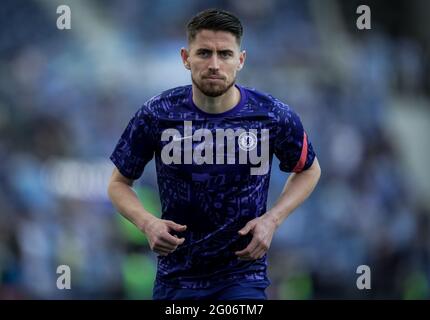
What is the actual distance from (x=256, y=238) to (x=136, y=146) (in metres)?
1.01

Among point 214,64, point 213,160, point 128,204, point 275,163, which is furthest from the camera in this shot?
point 275,163

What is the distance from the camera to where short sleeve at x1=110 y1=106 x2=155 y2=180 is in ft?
18.0

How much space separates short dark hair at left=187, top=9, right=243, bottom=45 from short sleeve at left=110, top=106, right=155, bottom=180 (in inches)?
22.1

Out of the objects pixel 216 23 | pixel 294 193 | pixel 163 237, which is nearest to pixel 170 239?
pixel 163 237

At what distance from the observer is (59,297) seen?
427 inches

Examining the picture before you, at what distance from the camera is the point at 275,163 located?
37.7 feet

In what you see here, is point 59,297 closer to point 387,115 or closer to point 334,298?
point 334,298

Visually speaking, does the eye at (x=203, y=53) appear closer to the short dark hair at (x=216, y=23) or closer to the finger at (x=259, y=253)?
the short dark hair at (x=216, y=23)

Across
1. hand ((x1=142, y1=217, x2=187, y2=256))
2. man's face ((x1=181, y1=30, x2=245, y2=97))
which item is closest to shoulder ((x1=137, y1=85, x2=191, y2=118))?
man's face ((x1=181, y1=30, x2=245, y2=97))

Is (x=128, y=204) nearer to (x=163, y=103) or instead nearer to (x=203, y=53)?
(x=163, y=103)

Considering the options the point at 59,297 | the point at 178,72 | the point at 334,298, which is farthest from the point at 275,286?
the point at 178,72

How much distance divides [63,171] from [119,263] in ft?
5.00

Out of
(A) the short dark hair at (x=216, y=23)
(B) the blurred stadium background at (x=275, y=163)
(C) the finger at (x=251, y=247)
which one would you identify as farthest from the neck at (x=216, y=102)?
(B) the blurred stadium background at (x=275, y=163)

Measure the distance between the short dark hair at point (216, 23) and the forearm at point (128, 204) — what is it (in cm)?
100
